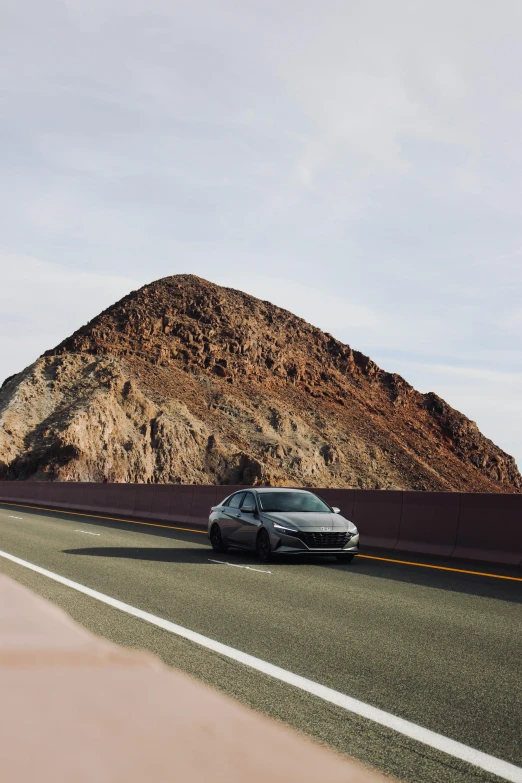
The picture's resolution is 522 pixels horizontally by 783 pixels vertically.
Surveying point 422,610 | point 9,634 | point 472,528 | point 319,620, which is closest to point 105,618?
point 9,634

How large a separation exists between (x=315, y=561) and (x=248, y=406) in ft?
200

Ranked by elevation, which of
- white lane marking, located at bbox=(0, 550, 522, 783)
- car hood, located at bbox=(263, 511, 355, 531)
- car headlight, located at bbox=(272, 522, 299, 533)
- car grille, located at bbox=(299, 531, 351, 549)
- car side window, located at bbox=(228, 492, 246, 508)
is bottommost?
white lane marking, located at bbox=(0, 550, 522, 783)

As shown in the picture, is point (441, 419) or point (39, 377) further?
point (441, 419)

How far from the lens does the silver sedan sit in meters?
14.3

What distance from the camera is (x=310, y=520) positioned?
14562 millimetres

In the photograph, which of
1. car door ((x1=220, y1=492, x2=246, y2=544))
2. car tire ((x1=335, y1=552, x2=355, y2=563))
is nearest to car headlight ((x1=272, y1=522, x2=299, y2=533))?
car tire ((x1=335, y1=552, x2=355, y2=563))

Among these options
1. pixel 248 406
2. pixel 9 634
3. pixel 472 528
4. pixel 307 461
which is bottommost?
Result: pixel 9 634

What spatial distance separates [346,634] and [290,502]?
7916mm

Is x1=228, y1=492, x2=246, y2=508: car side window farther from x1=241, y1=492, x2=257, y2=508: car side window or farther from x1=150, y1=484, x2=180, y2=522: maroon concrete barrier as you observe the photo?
x1=150, y1=484, x2=180, y2=522: maroon concrete barrier

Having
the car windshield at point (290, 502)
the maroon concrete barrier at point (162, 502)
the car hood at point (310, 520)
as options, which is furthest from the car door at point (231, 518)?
the maroon concrete barrier at point (162, 502)

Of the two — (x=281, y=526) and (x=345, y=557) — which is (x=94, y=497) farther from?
(x=281, y=526)

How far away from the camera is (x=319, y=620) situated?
8695 mm

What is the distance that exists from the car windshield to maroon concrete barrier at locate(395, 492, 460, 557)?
6.91 ft

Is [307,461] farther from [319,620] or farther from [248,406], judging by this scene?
[319,620]
